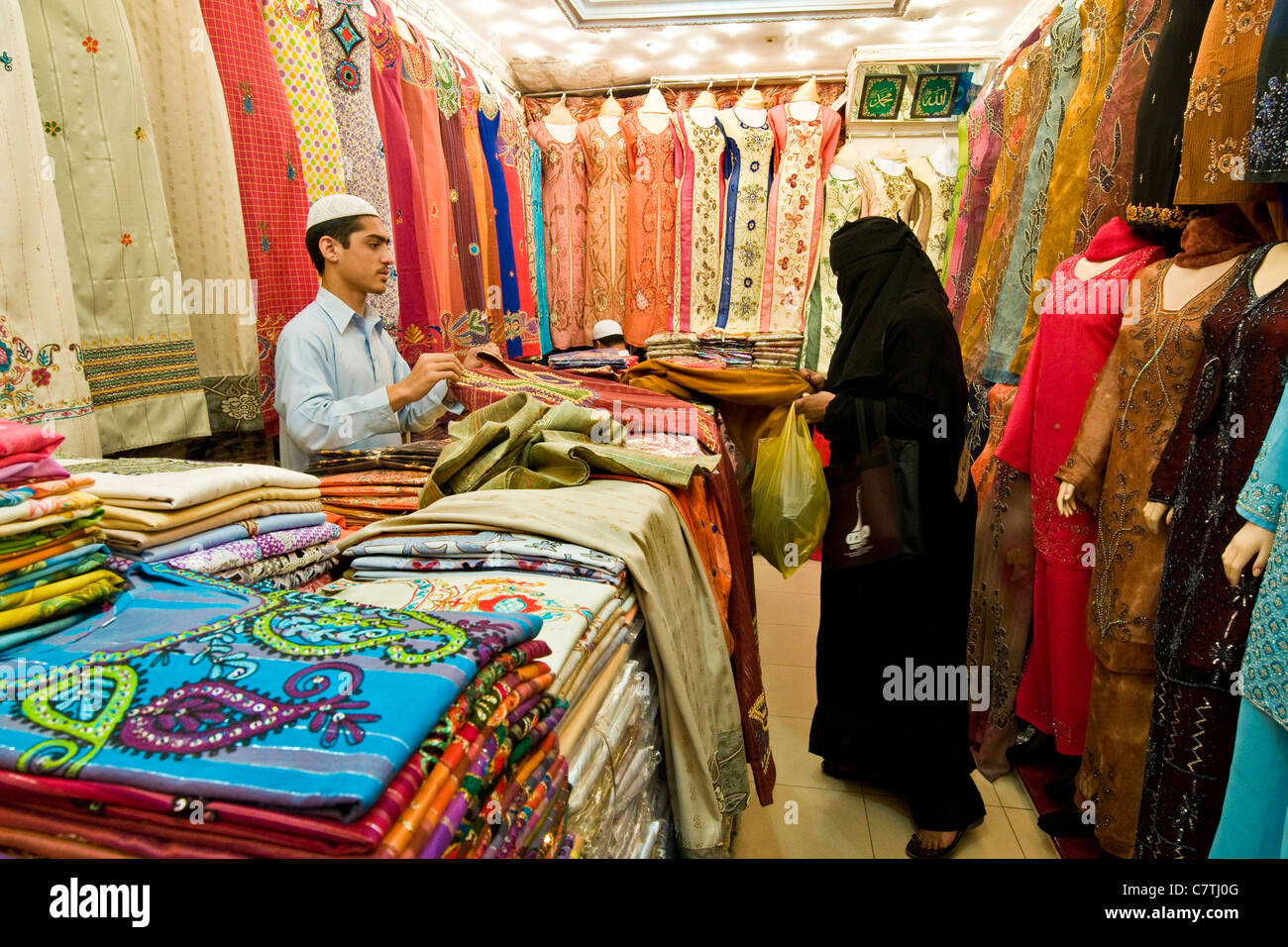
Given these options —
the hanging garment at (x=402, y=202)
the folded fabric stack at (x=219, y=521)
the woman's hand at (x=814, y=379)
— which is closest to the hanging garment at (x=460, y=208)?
the hanging garment at (x=402, y=202)

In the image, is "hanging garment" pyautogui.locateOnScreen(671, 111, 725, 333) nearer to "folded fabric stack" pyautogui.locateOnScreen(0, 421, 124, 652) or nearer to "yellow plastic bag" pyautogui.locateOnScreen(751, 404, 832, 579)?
"yellow plastic bag" pyautogui.locateOnScreen(751, 404, 832, 579)

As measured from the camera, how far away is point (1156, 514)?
172 centimetres

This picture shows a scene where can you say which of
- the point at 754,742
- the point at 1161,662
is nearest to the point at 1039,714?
the point at 1161,662

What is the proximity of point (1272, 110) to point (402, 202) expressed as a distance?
98.3 inches

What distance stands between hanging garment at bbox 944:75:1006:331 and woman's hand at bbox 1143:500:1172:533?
1701 millimetres

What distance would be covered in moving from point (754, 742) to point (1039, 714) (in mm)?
1435

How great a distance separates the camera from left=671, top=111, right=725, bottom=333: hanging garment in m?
→ 4.33

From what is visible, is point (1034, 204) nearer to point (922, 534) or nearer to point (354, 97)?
point (922, 534)

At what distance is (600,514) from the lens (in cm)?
115

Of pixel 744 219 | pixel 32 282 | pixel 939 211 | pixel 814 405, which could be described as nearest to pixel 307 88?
pixel 32 282

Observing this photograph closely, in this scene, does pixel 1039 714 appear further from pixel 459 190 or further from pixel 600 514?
pixel 459 190

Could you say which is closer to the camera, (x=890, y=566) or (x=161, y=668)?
(x=161, y=668)

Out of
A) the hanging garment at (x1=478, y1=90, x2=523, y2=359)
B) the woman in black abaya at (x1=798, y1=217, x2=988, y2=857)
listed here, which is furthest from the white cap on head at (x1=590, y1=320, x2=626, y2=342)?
the woman in black abaya at (x1=798, y1=217, x2=988, y2=857)
